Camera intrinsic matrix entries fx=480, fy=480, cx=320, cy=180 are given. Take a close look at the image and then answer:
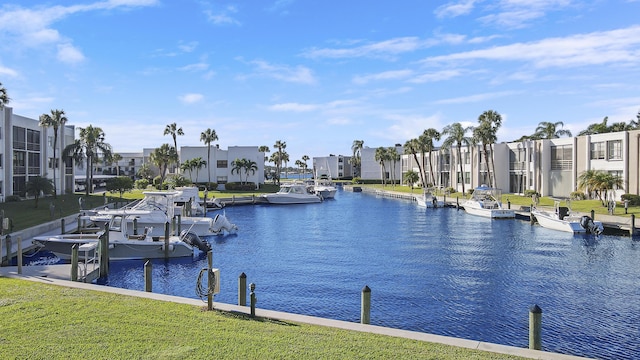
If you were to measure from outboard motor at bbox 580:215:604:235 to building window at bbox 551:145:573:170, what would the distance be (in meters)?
22.6

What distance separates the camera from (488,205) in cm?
5609

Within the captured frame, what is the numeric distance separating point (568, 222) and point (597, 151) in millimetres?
18992

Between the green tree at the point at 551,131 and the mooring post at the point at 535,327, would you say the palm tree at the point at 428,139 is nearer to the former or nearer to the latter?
the green tree at the point at 551,131

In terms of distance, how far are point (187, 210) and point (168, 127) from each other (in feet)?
176

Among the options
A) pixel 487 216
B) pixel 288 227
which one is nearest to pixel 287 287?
pixel 288 227

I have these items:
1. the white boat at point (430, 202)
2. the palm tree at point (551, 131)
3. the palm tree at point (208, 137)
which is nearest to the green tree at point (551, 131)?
the palm tree at point (551, 131)

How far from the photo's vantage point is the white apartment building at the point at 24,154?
54.3 meters

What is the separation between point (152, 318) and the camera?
40.6 feet

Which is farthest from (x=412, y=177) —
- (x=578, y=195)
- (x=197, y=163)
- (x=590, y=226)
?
(x=590, y=226)

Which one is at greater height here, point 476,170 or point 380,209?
point 476,170

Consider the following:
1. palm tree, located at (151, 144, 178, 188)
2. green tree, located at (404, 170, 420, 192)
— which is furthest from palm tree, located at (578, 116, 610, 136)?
palm tree, located at (151, 144, 178, 188)

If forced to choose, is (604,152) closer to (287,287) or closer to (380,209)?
(380,209)

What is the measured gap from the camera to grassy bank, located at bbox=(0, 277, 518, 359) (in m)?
10.0

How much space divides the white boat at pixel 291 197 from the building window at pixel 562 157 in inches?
1473
